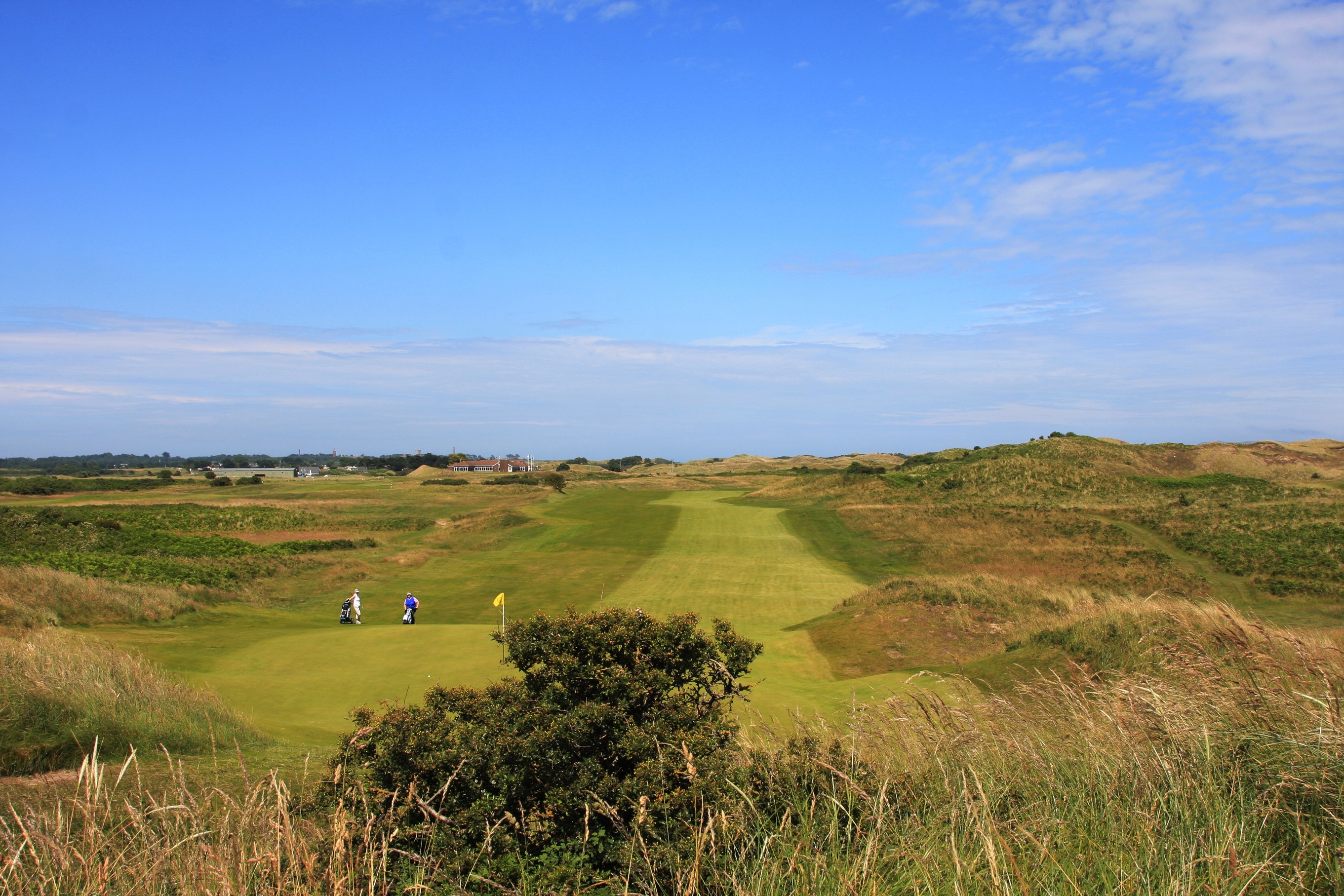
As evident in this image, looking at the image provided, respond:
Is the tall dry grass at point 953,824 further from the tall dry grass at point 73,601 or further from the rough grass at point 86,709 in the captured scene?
the tall dry grass at point 73,601

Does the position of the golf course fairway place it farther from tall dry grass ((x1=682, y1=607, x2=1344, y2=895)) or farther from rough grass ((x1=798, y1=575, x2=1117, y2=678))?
tall dry grass ((x1=682, y1=607, x2=1344, y2=895))

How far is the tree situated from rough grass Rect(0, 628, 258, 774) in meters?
2.62

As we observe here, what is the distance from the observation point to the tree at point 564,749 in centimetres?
452

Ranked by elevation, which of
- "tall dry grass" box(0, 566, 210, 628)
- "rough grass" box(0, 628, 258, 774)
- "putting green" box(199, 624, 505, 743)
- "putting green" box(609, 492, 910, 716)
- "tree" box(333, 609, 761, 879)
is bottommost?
"putting green" box(609, 492, 910, 716)

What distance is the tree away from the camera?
452 cm

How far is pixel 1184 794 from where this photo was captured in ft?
12.2

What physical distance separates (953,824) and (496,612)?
2213 cm

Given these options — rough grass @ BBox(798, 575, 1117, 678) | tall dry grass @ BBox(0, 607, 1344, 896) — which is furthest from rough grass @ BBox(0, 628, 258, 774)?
rough grass @ BBox(798, 575, 1117, 678)

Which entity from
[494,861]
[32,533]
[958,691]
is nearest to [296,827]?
[494,861]

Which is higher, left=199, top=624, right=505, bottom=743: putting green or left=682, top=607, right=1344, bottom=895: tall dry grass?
left=682, top=607, right=1344, bottom=895: tall dry grass

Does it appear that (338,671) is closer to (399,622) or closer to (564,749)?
(399,622)

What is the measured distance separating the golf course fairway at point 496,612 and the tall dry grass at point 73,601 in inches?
25.4

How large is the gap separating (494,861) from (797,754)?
2020mm

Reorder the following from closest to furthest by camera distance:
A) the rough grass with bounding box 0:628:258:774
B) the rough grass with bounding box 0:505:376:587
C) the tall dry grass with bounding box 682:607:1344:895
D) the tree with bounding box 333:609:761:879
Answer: the tall dry grass with bounding box 682:607:1344:895
the tree with bounding box 333:609:761:879
the rough grass with bounding box 0:628:258:774
the rough grass with bounding box 0:505:376:587
